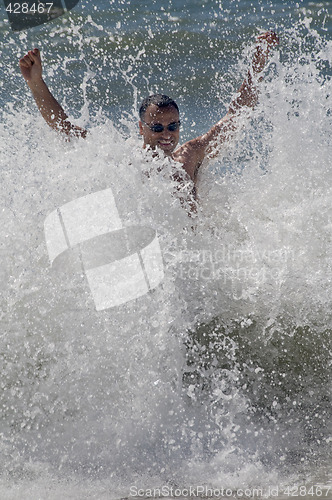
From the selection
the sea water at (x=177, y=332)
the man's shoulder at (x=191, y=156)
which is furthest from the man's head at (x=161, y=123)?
the sea water at (x=177, y=332)

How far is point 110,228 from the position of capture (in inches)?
130

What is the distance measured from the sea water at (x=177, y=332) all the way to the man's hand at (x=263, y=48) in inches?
6.3

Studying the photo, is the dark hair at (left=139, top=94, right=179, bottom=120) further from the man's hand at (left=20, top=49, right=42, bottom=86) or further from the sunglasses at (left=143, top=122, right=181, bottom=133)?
the man's hand at (left=20, top=49, right=42, bottom=86)

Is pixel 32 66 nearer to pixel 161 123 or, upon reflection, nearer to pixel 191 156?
pixel 161 123

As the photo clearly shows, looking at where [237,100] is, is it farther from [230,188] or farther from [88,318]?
[88,318]

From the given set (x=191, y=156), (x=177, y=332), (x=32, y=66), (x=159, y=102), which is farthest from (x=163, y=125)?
(x=177, y=332)

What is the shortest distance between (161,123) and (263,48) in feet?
3.07

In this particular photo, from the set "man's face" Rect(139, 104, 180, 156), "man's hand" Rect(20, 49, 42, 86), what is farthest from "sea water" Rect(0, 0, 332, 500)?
"man's hand" Rect(20, 49, 42, 86)

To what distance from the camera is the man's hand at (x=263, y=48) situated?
3725 millimetres

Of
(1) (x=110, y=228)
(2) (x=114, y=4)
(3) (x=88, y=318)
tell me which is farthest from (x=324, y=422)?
(2) (x=114, y=4)

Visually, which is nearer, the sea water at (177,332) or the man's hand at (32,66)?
the sea water at (177,332)

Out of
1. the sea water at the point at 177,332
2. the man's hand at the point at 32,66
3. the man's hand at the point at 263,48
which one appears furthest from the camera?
the man's hand at the point at 263,48

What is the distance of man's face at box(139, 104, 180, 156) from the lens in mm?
3648

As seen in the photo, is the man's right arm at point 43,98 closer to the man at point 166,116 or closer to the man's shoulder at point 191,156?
the man at point 166,116
